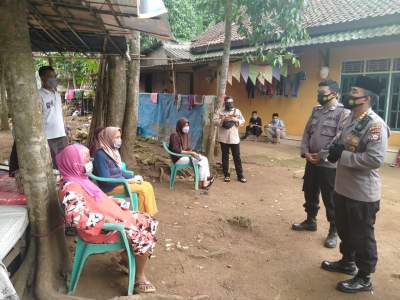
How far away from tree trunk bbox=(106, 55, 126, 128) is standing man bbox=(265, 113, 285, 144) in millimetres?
6295

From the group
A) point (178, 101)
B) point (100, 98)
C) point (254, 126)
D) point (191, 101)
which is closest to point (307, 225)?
point (100, 98)

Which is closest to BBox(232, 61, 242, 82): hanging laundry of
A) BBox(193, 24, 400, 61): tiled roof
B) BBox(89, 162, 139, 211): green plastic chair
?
BBox(193, 24, 400, 61): tiled roof

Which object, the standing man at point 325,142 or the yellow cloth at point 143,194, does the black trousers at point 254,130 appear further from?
the yellow cloth at point 143,194

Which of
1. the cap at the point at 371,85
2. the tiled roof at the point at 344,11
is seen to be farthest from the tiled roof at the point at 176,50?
the cap at the point at 371,85

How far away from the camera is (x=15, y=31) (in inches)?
103

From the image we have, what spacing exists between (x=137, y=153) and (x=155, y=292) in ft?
19.4

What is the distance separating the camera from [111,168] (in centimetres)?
396

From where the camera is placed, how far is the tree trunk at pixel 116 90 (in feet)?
21.4

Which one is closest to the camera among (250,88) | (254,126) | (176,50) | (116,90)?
(116,90)

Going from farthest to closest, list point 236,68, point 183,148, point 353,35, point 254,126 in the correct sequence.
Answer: point 254,126 < point 236,68 < point 353,35 < point 183,148

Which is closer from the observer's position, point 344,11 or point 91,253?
point 91,253

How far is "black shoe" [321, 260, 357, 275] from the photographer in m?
3.55

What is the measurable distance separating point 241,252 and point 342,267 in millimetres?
999

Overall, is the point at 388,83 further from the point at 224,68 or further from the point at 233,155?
the point at 233,155
